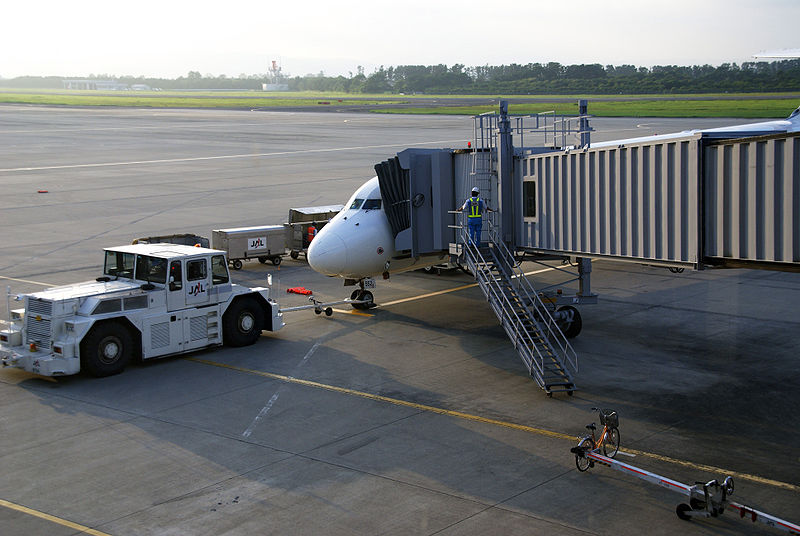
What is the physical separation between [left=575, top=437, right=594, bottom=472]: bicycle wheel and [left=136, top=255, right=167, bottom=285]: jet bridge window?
12898mm

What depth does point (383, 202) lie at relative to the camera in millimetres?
29094

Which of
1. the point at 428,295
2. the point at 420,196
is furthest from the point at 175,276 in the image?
the point at 428,295

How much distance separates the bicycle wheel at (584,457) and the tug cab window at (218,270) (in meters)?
12.9

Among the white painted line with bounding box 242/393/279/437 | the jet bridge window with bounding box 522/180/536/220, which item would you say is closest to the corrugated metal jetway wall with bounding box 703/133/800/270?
the jet bridge window with bounding box 522/180/536/220

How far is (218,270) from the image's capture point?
84.3 ft

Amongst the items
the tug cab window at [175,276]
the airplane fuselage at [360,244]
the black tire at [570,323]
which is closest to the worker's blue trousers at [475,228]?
the airplane fuselage at [360,244]

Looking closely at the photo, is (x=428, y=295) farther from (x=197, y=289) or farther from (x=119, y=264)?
(x=119, y=264)

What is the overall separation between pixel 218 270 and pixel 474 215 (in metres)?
7.78

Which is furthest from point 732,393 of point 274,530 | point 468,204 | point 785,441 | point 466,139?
point 466,139

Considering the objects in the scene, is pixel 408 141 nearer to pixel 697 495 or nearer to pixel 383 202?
pixel 383 202

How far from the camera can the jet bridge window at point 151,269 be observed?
80.0 ft

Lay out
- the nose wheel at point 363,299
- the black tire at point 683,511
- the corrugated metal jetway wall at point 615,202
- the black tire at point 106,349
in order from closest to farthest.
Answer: the black tire at point 683,511 < the corrugated metal jetway wall at point 615,202 < the black tire at point 106,349 < the nose wheel at point 363,299

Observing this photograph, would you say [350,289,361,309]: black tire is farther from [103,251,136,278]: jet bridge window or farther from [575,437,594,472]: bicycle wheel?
[575,437,594,472]: bicycle wheel

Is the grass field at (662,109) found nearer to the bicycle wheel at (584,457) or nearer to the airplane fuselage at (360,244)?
the airplane fuselage at (360,244)
